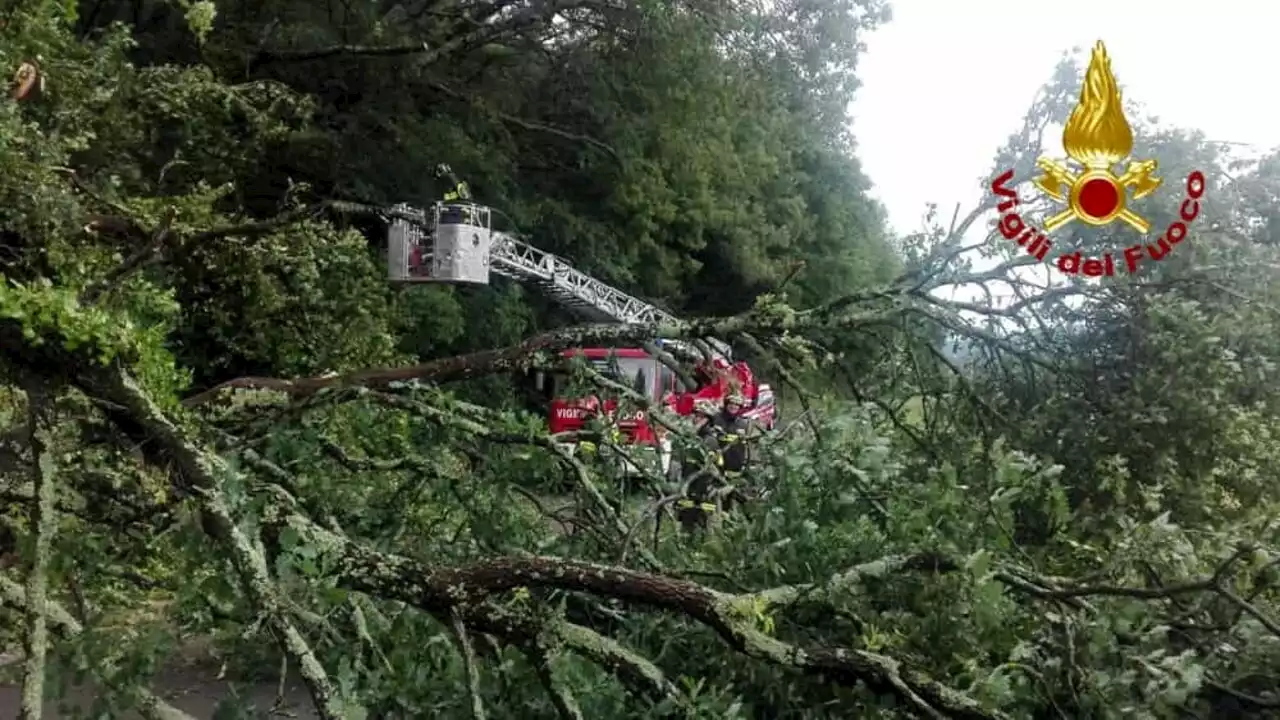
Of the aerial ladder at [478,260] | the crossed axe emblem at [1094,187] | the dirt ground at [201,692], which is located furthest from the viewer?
the aerial ladder at [478,260]

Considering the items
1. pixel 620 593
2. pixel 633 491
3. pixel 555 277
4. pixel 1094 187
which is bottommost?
pixel 620 593

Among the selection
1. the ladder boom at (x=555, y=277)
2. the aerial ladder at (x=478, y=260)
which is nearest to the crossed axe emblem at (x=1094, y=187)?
the aerial ladder at (x=478, y=260)

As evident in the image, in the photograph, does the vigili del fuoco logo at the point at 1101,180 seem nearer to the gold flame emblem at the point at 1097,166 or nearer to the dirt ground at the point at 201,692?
the gold flame emblem at the point at 1097,166

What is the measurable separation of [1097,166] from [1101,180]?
0.07 m

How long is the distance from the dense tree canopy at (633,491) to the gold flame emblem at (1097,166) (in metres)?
0.13

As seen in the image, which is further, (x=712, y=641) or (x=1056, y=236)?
(x=1056, y=236)


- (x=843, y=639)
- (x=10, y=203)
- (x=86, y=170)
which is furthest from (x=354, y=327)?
(x=843, y=639)

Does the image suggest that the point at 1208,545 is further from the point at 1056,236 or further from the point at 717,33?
the point at 717,33

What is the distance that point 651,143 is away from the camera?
54.0 ft

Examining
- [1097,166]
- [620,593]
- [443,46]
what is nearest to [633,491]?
[620,593]

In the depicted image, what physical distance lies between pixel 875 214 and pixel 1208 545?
78.6 ft

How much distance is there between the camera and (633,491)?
4219 mm

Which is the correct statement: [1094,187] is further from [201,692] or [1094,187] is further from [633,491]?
[201,692]

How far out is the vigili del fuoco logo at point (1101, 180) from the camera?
14.7 feet
